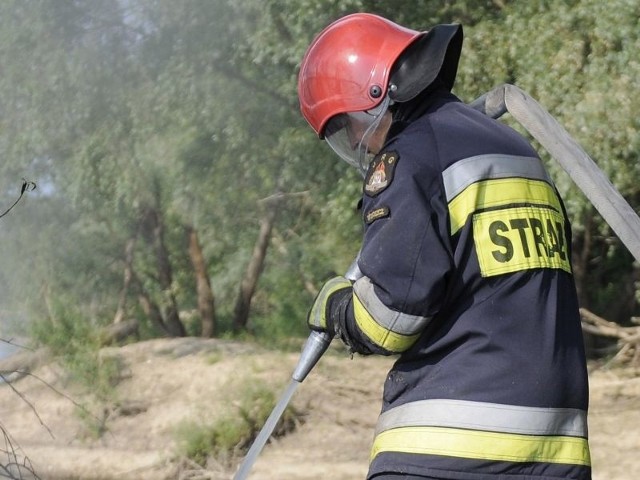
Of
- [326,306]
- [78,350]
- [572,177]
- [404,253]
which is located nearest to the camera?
[404,253]

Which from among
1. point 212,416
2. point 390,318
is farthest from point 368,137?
point 212,416

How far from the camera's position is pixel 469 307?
2.01 meters

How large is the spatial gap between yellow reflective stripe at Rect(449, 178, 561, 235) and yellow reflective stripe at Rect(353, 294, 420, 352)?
22 centimetres

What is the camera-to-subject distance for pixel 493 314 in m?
2.00

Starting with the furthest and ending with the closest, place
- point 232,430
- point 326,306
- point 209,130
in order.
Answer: point 209,130
point 232,430
point 326,306

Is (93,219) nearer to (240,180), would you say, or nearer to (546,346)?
(240,180)

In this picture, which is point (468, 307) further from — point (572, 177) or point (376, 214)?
point (572, 177)

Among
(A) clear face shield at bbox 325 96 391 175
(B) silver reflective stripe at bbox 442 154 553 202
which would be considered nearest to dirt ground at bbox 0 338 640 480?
(A) clear face shield at bbox 325 96 391 175

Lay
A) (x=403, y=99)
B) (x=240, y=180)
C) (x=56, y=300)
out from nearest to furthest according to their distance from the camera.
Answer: (x=403, y=99) → (x=56, y=300) → (x=240, y=180)

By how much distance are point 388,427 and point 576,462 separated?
371 mm

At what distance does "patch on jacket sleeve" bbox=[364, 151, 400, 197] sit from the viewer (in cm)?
200

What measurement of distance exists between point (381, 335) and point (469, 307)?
18 centimetres

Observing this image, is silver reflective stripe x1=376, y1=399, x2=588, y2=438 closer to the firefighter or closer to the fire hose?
the firefighter

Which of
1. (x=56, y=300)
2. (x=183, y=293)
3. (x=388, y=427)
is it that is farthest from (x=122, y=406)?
(x=388, y=427)
